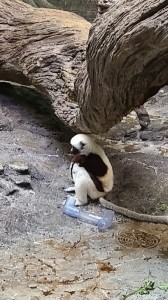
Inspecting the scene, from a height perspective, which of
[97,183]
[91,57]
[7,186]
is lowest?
[7,186]

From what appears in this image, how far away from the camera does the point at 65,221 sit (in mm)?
4816

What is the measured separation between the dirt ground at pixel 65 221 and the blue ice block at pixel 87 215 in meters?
0.05

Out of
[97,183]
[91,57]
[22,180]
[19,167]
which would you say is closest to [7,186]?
[22,180]

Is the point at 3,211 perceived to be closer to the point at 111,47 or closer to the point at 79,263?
the point at 79,263

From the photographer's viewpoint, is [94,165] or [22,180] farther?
[22,180]

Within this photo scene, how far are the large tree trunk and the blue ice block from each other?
27.4 inches

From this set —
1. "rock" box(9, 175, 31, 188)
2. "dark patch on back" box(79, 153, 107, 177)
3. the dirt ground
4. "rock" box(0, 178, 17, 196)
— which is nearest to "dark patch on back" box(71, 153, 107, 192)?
"dark patch on back" box(79, 153, 107, 177)

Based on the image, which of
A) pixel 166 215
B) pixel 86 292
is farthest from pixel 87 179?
pixel 86 292

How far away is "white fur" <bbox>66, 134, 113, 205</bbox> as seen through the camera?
503 cm

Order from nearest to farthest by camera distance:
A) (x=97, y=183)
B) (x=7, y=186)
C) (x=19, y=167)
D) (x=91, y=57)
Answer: (x=91, y=57)
(x=97, y=183)
(x=7, y=186)
(x=19, y=167)

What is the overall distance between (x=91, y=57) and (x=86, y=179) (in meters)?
1.23

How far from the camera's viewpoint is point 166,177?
17.8ft

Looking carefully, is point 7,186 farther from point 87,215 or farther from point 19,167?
point 87,215

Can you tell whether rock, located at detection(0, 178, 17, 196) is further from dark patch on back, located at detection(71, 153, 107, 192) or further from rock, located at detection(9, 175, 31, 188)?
dark patch on back, located at detection(71, 153, 107, 192)
